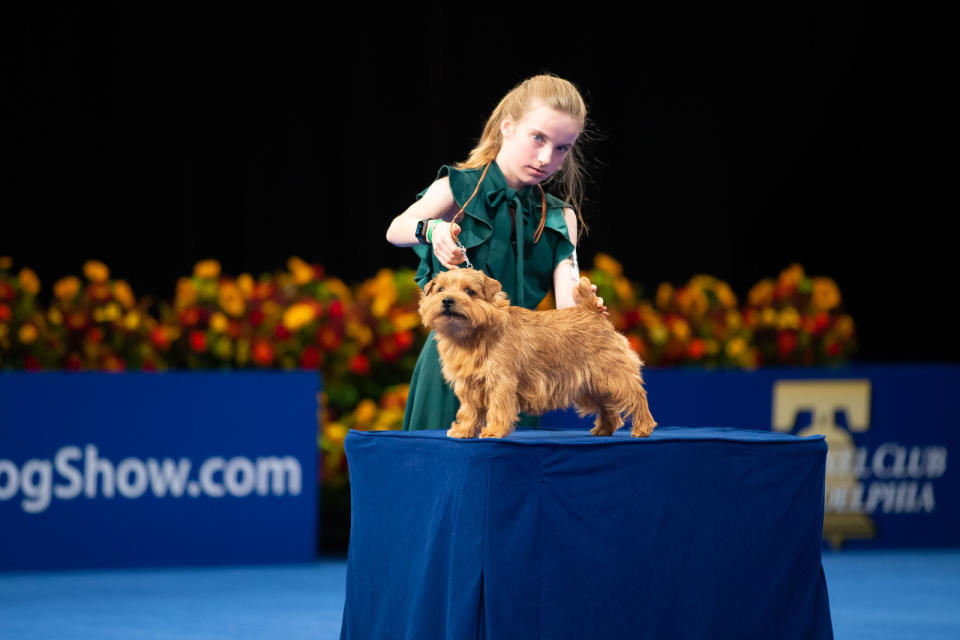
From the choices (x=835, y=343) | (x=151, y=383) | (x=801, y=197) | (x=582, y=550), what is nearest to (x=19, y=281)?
(x=151, y=383)

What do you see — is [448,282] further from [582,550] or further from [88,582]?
[88,582]

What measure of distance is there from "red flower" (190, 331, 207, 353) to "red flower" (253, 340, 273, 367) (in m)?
0.22

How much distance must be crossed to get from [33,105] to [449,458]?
4108 mm

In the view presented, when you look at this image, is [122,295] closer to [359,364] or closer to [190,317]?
[190,317]

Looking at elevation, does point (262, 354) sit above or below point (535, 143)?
below

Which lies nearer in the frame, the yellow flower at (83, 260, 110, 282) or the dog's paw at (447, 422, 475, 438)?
the dog's paw at (447, 422, 475, 438)

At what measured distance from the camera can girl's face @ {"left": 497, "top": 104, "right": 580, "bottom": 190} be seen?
256cm

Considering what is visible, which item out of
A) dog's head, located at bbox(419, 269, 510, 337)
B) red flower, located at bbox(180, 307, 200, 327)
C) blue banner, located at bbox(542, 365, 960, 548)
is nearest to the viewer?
dog's head, located at bbox(419, 269, 510, 337)

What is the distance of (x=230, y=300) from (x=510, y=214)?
8.62ft

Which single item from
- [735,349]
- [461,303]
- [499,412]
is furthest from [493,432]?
[735,349]

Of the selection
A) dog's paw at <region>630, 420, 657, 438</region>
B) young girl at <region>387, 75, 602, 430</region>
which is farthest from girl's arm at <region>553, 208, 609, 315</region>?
dog's paw at <region>630, 420, 657, 438</region>

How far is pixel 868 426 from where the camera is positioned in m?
5.39

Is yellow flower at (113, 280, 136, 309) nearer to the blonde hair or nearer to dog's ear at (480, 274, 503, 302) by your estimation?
the blonde hair

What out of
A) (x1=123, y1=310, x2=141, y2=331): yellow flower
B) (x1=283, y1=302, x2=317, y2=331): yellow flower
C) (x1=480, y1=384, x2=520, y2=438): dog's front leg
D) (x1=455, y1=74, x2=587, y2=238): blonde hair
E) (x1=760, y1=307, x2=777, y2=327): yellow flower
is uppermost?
(x1=455, y1=74, x2=587, y2=238): blonde hair
